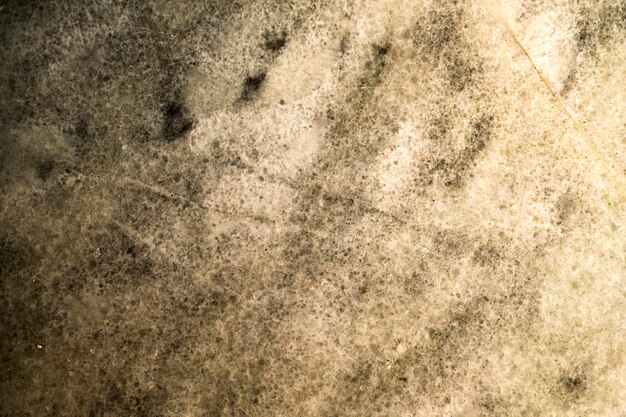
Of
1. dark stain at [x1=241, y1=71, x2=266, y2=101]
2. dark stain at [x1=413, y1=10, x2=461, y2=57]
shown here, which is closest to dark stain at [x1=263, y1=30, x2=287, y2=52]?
dark stain at [x1=241, y1=71, x2=266, y2=101]

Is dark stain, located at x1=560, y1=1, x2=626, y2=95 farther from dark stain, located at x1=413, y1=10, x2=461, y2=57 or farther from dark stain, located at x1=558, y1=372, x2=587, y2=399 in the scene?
dark stain, located at x1=558, y1=372, x2=587, y2=399

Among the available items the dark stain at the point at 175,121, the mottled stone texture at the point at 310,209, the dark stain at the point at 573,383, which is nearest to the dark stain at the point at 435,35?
the mottled stone texture at the point at 310,209

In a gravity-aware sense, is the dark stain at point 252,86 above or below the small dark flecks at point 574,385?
above

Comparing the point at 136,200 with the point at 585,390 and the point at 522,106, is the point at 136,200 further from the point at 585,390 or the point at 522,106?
the point at 585,390

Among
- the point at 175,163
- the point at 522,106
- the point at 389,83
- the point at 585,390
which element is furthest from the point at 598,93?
the point at 175,163

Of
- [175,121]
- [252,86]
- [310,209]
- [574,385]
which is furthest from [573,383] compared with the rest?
[175,121]

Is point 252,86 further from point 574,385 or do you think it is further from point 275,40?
point 574,385

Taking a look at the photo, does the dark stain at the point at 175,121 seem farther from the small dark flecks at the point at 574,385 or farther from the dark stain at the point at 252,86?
the small dark flecks at the point at 574,385
